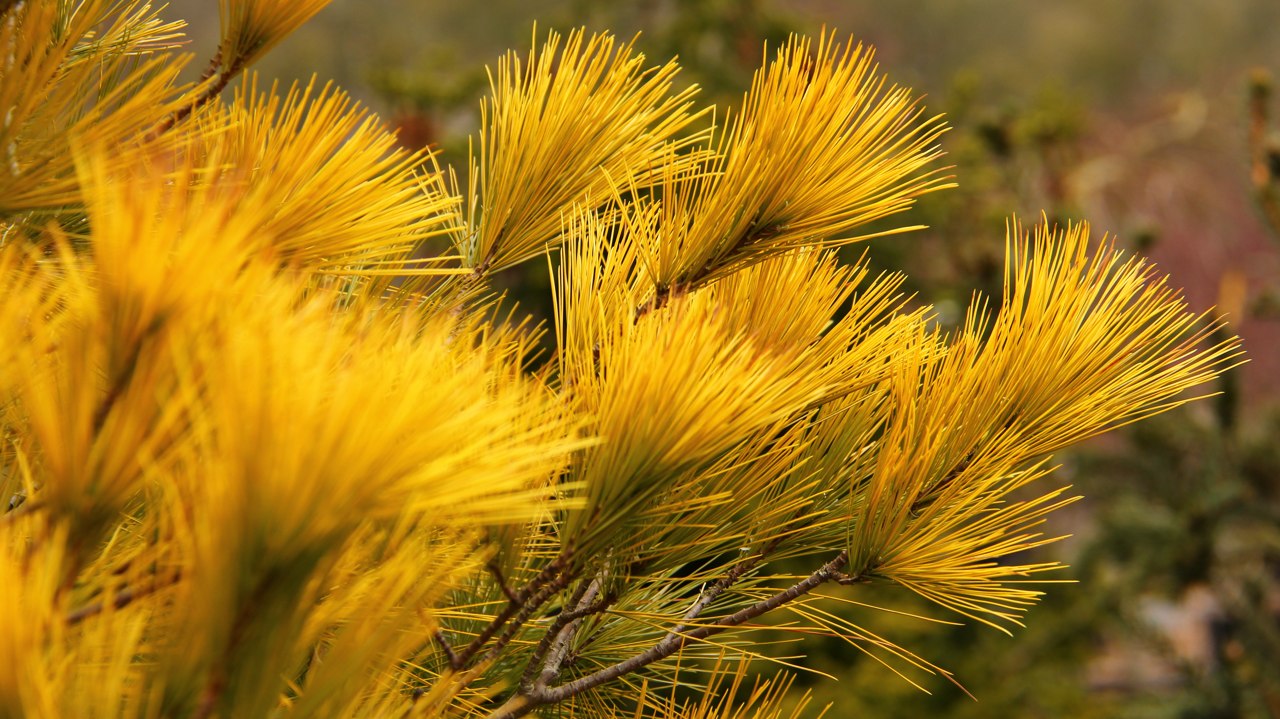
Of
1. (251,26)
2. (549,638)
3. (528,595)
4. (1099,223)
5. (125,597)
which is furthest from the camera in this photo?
(1099,223)

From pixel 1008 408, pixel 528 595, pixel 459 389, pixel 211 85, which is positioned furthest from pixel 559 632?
pixel 211 85

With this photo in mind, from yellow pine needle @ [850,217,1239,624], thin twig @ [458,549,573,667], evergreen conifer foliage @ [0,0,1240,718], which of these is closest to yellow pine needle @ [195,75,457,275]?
evergreen conifer foliage @ [0,0,1240,718]

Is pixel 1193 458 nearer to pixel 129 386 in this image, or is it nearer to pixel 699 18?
pixel 699 18

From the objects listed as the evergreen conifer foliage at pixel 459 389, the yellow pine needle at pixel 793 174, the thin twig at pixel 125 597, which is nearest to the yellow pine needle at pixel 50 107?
the evergreen conifer foliage at pixel 459 389

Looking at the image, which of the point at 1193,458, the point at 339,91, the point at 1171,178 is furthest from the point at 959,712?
the point at 1171,178

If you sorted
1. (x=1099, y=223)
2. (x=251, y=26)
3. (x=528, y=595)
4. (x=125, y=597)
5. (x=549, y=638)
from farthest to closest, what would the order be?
1. (x=1099, y=223)
2. (x=251, y=26)
3. (x=549, y=638)
4. (x=528, y=595)
5. (x=125, y=597)

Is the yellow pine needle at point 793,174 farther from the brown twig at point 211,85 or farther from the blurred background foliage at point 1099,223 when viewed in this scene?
the brown twig at point 211,85

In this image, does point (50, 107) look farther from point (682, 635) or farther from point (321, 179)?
point (682, 635)
